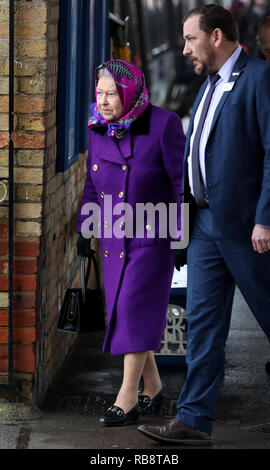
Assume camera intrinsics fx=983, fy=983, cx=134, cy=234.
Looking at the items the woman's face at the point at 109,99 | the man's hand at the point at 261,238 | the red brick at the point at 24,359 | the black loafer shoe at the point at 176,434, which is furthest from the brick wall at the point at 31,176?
the man's hand at the point at 261,238

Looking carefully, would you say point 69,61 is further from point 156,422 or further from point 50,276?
point 156,422

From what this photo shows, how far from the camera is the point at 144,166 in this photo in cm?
469

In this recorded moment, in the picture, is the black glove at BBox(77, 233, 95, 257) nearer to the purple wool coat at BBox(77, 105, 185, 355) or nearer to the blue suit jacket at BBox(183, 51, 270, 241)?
the purple wool coat at BBox(77, 105, 185, 355)

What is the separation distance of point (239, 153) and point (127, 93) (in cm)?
82

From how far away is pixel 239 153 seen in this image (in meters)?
4.05

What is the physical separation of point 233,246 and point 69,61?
Result: 1.70 meters

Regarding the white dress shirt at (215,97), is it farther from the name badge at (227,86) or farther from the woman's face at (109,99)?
the woman's face at (109,99)

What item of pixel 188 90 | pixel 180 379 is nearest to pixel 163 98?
pixel 188 90

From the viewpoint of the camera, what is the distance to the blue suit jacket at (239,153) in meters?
4.01

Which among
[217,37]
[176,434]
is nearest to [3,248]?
[176,434]

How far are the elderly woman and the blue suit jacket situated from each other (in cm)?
56

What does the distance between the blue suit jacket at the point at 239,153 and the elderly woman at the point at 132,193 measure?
559mm

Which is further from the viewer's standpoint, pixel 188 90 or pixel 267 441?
pixel 188 90

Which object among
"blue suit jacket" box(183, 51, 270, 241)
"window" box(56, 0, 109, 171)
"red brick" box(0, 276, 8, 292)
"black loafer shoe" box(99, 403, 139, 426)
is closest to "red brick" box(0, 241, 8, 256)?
"red brick" box(0, 276, 8, 292)
